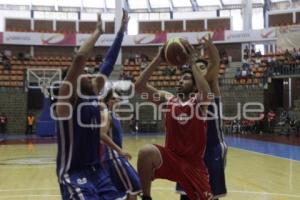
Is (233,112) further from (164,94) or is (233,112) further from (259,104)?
(164,94)

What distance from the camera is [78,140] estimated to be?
Answer: 142 inches

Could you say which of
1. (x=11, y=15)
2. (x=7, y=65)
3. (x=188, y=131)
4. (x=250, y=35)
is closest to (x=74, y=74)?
(x=188, y=131)

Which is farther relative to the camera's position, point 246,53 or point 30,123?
point 246,53

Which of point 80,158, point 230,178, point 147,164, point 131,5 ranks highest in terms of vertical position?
point 131,5

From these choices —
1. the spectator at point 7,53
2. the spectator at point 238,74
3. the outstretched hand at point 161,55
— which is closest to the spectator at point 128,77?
the spectator at point 238,74

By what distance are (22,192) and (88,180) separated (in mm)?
4774

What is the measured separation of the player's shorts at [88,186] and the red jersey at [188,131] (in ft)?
2.59

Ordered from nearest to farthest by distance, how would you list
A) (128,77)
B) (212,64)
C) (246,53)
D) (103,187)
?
(103,187) < (212,64) < (128,77) < (246,53)

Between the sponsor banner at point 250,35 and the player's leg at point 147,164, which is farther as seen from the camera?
the sponsor banner at point 250,35

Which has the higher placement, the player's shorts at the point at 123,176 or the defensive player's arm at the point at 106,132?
the defensive player's arm at the point at 106,132

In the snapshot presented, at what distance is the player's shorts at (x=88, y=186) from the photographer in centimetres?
353

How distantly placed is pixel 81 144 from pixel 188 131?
1.04 m

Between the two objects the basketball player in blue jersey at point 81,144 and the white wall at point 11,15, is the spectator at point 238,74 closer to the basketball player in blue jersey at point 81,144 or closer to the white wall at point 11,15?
the white wall at point 11,15

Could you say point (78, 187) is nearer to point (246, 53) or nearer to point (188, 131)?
point (188, 131)
